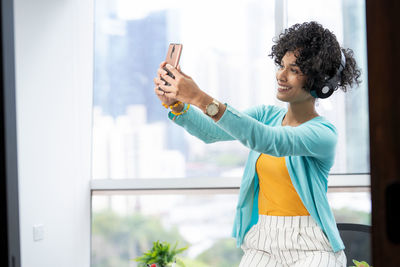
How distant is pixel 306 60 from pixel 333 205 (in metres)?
1.51

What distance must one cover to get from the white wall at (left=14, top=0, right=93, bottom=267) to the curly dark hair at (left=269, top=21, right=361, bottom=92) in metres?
1.43

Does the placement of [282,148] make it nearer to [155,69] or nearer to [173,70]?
[173,70]

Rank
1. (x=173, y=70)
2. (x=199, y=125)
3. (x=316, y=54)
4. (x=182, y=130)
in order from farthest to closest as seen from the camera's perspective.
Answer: (x=182, y=130), (x=199, y=125), (x=316, y=54), (x=173, y=70)

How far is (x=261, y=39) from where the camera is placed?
285cm

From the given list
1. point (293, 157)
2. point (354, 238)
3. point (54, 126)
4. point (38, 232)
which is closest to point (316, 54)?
point (293, 157)

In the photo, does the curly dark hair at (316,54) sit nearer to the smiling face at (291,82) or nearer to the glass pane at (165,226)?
the smiling face at (291,82)

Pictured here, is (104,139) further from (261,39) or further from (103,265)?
(261,39)

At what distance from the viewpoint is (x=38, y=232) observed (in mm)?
2385

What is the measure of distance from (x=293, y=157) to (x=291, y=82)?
26 cm

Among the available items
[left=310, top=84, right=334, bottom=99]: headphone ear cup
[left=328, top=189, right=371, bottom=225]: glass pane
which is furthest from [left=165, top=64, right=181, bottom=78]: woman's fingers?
[left=328, top=189, right=371, bottom=225]: glass pane

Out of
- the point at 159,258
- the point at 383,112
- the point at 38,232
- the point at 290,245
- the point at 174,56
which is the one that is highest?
the point at 174,56

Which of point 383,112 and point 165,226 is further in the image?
point 165,226

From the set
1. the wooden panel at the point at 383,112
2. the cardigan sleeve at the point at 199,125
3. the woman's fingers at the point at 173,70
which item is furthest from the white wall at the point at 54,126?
the wooden panel at the point at 383,112

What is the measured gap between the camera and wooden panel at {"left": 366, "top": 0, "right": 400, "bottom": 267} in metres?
0.58
